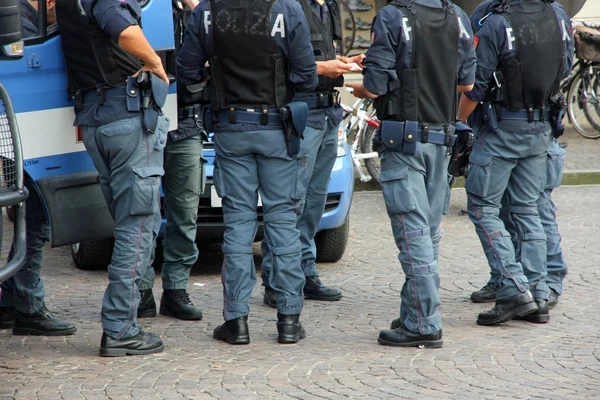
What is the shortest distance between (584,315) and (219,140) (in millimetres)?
2476

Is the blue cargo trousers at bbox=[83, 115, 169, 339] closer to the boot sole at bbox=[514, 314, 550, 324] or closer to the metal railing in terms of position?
the metal railing

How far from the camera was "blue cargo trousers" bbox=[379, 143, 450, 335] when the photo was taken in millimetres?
5570

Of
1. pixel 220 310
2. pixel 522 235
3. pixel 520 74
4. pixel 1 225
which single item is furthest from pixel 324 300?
pixel 1 225

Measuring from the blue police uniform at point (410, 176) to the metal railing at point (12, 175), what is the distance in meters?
1.87

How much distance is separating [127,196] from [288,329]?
45.8 inches

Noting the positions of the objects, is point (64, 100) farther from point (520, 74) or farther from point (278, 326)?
point (520, 74)

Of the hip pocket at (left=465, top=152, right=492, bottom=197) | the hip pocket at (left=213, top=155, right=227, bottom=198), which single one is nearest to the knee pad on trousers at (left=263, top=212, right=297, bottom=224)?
the hip pocket at (left=213, top=155, right=227, bottom=198)

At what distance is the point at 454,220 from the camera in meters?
Answer: 9.47

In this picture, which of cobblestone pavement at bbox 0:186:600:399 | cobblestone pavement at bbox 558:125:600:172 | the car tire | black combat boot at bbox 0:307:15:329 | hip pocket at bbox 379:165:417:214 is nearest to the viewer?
cobblestone pavement at bbox 0:186:600:399

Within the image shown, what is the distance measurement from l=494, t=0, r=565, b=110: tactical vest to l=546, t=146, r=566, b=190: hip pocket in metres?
0.38

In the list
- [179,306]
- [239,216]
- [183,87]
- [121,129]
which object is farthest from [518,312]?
[121,129]

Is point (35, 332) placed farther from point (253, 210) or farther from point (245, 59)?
point (245, 59)

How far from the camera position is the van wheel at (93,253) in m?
7.44

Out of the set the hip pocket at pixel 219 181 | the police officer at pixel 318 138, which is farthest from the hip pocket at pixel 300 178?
the police officer at pixel 318 138
